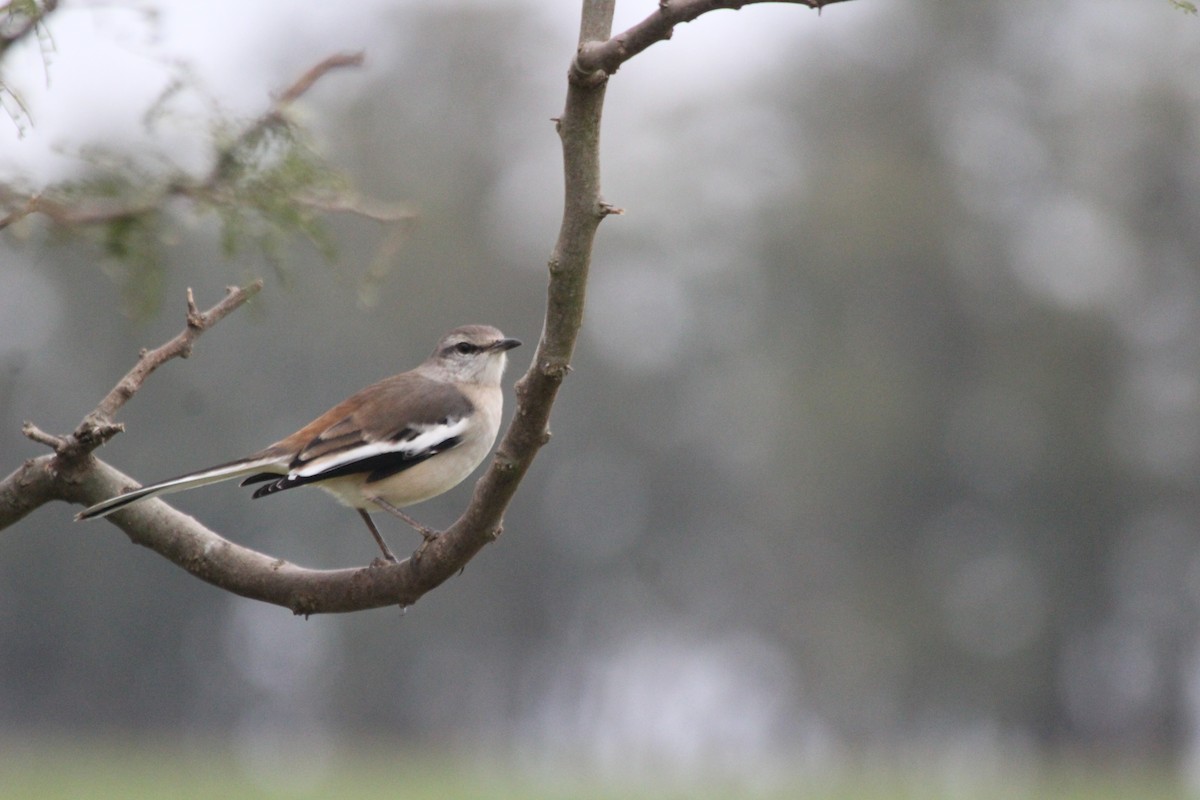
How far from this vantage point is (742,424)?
48938mm

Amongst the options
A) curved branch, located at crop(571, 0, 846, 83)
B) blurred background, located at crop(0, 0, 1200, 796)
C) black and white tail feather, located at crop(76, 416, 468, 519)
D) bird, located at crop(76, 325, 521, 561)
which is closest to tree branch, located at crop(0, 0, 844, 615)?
curved branch, located at crop(571, 0, 846, 83)

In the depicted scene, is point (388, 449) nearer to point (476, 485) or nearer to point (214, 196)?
point (214, 196)

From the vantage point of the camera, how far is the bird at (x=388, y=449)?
21.5 feet

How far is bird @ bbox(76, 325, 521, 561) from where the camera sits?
6.55m

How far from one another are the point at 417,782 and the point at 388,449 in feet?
78.4

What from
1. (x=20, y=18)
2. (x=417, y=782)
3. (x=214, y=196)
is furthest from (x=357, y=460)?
(x=417, y=782)

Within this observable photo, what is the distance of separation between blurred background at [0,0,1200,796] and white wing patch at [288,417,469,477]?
105ft

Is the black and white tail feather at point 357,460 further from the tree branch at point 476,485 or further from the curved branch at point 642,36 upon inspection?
the curved branch at point 642,36

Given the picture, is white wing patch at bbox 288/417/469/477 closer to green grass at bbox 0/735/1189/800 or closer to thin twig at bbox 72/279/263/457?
thin twig at bbox 72/279/263/457

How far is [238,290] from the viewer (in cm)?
453

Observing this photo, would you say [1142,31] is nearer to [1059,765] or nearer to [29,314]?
[1059,765]

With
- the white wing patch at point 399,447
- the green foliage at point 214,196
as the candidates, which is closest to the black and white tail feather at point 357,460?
the white wing patch at point 399,447

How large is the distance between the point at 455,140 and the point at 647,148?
7033 mm

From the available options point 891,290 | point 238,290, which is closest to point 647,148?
point 891,290
